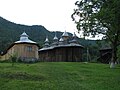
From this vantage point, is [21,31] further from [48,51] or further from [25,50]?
[25,50]

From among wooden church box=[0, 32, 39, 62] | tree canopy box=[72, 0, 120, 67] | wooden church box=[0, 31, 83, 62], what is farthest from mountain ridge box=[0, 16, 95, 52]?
tree canopy box=[72, 0, 120, 67]

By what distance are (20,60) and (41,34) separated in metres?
69.5

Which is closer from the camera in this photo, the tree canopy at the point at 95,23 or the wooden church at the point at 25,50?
the tree canopy at the point at 95,23

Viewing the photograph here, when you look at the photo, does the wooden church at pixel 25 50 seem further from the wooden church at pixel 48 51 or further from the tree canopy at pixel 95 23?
the tree canopy at pixel 95 23

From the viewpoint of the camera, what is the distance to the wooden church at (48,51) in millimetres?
59812

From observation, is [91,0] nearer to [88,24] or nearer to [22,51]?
[88,24]

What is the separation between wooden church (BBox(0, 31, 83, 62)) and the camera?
196ft

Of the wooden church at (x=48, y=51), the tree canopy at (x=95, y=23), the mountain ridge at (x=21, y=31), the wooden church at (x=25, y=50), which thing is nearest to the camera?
the tree canopy at (x=95, y=23)

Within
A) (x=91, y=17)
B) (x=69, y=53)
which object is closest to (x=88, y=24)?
(x=91, y=17)

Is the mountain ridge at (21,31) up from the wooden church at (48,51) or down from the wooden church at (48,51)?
up

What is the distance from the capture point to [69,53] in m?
65.9

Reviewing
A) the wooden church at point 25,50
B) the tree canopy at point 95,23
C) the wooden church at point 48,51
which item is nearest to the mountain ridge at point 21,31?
the wooden church at point 48,51

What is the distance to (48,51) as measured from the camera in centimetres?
7194

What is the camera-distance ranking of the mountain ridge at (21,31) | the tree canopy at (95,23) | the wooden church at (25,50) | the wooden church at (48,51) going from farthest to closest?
the mountain ridge at (21,31)
the wooden church at (48,51)
the wooden church at (25,50)
the tree canopy at (95,23)
